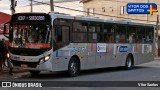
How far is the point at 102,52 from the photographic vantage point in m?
22.5

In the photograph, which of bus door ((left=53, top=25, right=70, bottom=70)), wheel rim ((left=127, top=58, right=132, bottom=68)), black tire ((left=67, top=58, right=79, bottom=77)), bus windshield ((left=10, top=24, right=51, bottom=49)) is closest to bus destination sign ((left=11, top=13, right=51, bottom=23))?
bus windshield ((left=10, top=24, right=51, bottom=49))

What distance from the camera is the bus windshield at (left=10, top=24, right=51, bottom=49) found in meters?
18.1

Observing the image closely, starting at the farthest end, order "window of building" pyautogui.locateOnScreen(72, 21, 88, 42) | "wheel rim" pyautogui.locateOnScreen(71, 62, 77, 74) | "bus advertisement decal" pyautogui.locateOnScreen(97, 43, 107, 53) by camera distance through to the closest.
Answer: "bus advertisement decal" pyautogui.locateOnScreen(97, 43, 107, 53) < "window of building" pyautogui.locateOnScreen(72, 21, 88, 42) < "wheel rim" pyautogui.locateOnScreen(71, 62, 77, 74)

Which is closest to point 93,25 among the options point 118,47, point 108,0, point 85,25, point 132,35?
point 85,25

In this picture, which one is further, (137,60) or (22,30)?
(137,60)

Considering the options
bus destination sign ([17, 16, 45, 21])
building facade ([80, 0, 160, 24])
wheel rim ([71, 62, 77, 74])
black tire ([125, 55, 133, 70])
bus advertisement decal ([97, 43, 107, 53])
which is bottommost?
black tire ([125, 55, 133, 70])

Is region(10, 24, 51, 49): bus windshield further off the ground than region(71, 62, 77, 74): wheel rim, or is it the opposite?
region(10, 24, 51, 49): bus windshield

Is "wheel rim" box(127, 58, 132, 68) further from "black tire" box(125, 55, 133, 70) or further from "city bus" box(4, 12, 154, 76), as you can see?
"city bus" box(4, 12, 154, 76)

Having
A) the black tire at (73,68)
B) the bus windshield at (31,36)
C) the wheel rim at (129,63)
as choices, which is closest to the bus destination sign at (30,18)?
the bus windshield at (31,36)

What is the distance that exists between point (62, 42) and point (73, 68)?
1.50 meters

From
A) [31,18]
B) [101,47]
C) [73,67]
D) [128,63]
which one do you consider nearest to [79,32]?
[73,67]

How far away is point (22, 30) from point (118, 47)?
24.4 ft

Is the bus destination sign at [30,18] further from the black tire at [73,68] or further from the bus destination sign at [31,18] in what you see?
the black tire at [73,68]

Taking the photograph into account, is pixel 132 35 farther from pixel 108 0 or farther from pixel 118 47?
pixel 108 0
